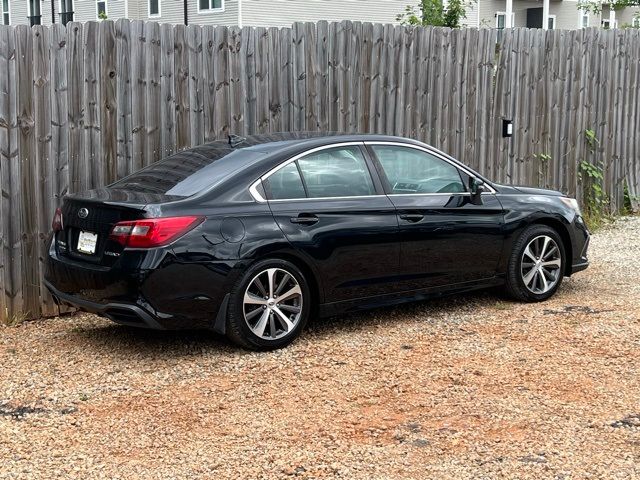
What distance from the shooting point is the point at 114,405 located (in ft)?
18.2

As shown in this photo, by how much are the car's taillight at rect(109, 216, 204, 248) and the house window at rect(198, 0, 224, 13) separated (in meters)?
25.1

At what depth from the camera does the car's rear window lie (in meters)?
6.54

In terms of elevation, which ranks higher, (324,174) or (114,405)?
(324,174)

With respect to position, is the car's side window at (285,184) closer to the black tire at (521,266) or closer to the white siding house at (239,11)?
the black tire at (521,266)

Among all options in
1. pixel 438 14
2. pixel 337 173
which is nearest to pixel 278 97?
pixel 337 173

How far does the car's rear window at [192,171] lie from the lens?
654 centimetres

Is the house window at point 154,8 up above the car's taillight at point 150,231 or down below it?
above

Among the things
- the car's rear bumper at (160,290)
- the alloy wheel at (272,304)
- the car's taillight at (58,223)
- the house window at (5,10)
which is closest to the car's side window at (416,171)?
the alloy wheel at (272,304)

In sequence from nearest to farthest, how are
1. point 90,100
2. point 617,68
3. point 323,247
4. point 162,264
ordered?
point 162,264, point 323,247, point 90,100, point 617,68

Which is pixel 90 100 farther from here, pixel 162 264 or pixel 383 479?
pixel 383 479

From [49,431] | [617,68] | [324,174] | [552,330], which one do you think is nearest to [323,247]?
[324,174]

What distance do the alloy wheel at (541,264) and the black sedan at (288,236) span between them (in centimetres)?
1

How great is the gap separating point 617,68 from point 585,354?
7211mm

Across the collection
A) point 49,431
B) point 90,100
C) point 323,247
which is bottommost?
point 49,431
